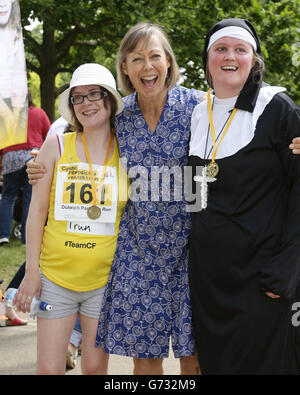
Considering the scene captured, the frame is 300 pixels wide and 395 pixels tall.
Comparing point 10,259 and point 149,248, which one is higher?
point 149,248

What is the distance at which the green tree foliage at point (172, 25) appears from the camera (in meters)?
9.75

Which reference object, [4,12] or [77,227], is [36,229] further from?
[4,12]

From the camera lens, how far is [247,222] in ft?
8.03

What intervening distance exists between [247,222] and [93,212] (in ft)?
2.65

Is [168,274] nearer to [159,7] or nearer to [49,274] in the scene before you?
[49,274]

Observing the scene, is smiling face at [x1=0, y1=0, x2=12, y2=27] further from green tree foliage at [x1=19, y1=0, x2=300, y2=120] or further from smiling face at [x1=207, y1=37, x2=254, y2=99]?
green tree foliage at [x1=19, y1=0, x2=300, y2=120]

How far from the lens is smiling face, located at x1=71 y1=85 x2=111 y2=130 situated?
9.30 ft

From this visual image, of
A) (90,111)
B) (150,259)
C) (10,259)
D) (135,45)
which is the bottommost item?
(10,259)

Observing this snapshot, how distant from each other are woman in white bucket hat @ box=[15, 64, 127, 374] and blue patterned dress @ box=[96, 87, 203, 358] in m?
0.08

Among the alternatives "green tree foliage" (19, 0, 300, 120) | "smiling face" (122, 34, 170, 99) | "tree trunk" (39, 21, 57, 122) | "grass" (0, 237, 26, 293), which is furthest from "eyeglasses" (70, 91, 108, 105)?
"tree trunk" (39, 21, 57, 122)

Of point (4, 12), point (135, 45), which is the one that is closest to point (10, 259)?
point (4, 12)

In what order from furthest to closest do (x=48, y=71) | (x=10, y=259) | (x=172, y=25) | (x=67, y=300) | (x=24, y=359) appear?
(x=48, y=71) < (x=172, y=25) < (x=10, y=259) < (x=24, y=359) < (x=67, y=300)

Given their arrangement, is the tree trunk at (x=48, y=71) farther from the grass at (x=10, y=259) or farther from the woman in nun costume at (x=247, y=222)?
the woman in nun costume at (x=247, y=222)

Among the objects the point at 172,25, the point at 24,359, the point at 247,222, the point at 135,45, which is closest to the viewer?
the point at 247,222
